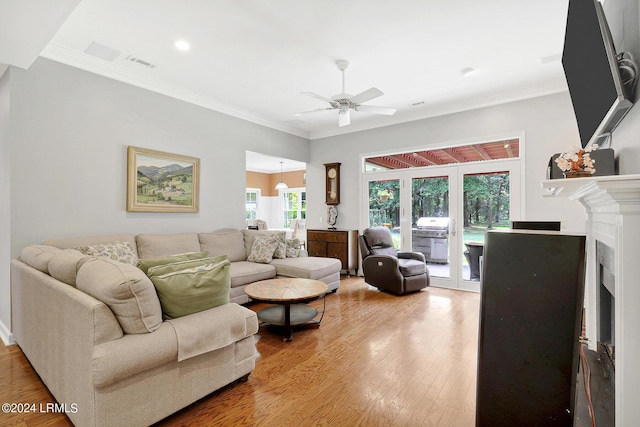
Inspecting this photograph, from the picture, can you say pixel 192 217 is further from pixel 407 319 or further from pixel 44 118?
pixel 407 319

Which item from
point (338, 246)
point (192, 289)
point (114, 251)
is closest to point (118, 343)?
point (192, 289)

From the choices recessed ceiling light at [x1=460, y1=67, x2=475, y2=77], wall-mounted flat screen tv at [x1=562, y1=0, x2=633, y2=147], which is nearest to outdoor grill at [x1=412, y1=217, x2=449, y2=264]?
recessed ceiling light at [x1=460, y1=67, x2=475, y2=77]

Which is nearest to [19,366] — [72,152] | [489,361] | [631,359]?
[72,152]

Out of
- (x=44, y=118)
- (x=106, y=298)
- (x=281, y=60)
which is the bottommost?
(x=106, y=298)

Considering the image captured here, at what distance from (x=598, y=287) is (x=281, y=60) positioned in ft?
11.7

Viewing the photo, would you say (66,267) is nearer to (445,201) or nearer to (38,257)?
(38,257)

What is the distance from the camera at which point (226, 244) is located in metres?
4.55

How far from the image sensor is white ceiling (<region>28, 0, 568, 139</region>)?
2.60 m

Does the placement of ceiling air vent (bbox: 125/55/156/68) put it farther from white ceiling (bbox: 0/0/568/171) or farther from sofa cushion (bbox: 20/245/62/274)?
sofa cushion (bbox: 20/245/62/274)

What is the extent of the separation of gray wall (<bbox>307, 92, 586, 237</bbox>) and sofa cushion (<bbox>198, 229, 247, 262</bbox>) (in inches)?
84.8

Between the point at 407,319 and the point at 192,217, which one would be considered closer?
the point at 407,319

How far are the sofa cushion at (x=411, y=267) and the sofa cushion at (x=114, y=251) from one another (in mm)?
3530

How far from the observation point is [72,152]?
3.29 metres

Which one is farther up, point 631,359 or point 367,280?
point 631,359
